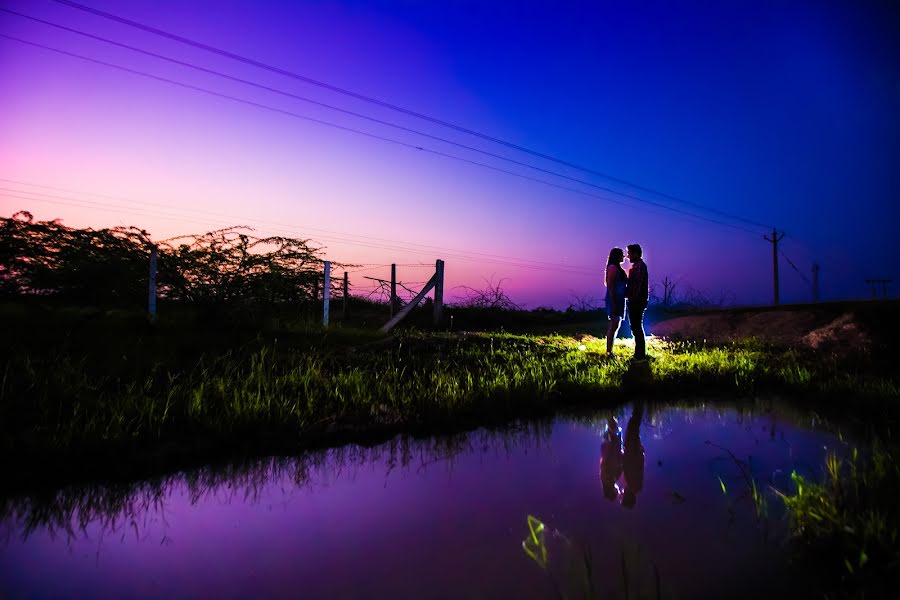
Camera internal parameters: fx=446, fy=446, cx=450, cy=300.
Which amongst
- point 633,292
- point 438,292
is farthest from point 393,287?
point 633,292

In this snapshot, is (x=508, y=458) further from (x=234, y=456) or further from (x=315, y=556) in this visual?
(x=234, y=456)

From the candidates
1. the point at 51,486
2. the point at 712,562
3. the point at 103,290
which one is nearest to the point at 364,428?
the point at 51,486

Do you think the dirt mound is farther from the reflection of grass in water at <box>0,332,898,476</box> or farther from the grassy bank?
the reflection of grass in water at <box>0,332,898,476</box>

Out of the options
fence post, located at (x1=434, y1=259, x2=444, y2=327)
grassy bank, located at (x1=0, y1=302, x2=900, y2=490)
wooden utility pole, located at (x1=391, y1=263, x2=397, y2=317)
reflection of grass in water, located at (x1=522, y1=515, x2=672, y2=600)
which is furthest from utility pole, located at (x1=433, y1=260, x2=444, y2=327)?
reflection of grass in water, located at (x1=522, y1=515, x2=672, y2=600)

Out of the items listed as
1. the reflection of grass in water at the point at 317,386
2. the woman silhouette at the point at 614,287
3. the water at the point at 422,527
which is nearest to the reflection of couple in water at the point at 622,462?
the water at the point at 422,527

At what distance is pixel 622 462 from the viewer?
367cm

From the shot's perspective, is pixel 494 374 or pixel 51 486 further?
pixel 494 374

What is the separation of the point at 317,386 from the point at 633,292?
632 cm

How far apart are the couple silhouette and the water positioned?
4740 mm

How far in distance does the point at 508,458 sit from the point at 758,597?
2.01m

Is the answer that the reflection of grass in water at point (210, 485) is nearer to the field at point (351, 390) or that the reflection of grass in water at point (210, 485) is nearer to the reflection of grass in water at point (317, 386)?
the field at point (351, 390)

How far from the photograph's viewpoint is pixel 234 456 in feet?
12.1

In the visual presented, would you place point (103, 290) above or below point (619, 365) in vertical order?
above

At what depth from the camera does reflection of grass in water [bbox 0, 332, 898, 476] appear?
390cm
